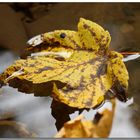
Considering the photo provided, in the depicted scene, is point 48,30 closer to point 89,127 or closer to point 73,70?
point 73,70

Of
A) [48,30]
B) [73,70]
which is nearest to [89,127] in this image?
[73,70]

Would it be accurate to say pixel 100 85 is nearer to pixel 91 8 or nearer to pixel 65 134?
pixel 65 134

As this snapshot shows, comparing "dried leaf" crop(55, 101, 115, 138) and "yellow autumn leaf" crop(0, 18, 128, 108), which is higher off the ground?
"yellow autumn leaf" crop(0, 18, 128, 108)

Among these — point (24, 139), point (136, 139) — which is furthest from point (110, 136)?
point (24, 139)

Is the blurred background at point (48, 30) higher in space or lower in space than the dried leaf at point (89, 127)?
higher
